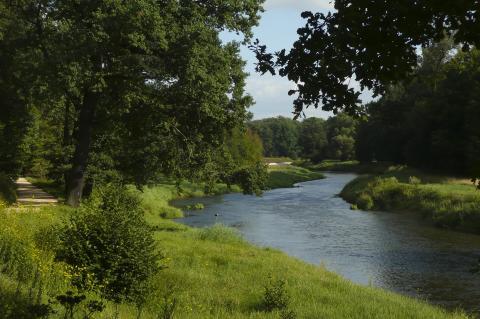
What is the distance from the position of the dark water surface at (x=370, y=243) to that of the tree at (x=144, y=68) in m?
7.73

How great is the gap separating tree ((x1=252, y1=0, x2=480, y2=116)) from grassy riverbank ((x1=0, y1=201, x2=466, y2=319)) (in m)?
3.80

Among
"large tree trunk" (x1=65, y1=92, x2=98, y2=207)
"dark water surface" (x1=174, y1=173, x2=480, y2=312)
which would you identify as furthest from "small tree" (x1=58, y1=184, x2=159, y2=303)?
"large tree trunk" (x1=65, y1=92, x2=98, y2=207)

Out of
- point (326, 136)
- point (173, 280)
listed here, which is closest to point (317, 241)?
point (173, 280)

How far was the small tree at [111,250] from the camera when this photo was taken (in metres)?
11.8

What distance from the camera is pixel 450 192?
132 ft

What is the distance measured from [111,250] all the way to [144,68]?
10.4 m

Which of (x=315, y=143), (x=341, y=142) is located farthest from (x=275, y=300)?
(x=315, y=143)

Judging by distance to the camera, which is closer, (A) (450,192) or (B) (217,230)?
(B) (217,230)

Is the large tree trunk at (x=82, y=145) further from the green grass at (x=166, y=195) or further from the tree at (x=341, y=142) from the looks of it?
the tree at (x=341, y=142)

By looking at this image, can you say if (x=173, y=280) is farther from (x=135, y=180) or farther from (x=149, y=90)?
(x=135, y=180)

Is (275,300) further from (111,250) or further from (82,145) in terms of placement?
(82,145)

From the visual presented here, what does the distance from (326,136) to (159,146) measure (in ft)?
447

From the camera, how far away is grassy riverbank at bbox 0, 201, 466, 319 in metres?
9.66

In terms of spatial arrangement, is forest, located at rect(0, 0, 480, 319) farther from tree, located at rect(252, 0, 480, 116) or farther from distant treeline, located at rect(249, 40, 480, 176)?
distant treeline, located at rect(249, 40, 480, 176)
